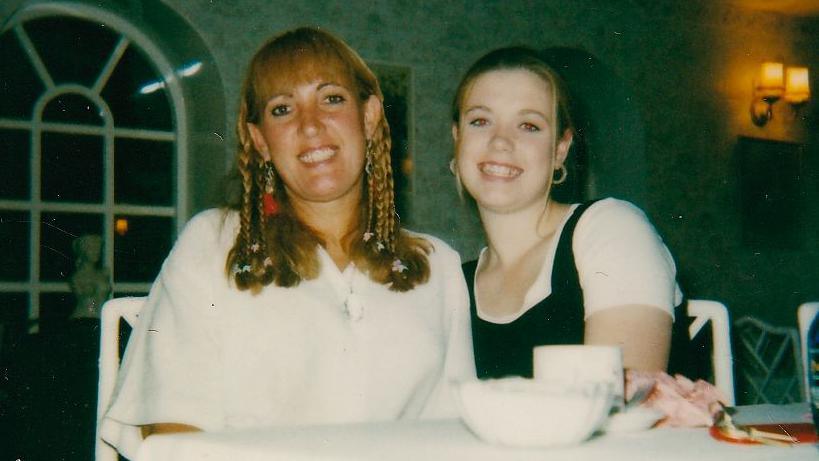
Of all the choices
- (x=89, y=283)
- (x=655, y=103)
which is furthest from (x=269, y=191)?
(x=655, y=103)

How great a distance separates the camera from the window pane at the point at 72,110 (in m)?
4.25

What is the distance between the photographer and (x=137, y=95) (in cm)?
448

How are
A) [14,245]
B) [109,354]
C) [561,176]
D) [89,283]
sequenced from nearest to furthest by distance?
[109,354] < [561,176] < [89,283] < [14,245]

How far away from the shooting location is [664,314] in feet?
4.67

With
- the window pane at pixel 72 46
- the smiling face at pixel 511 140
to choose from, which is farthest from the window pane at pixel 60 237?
the smiling face at pixel 511 140

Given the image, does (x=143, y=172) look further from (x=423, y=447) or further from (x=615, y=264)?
(x=423, y=447)

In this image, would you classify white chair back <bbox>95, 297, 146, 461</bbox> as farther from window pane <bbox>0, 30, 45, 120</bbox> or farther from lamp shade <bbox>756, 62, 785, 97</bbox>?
lamp shade <bbox>756, 62, 785, 97</bbox>

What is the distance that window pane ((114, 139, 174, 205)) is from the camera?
439 centimetres

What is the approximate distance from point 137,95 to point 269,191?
10.3ft

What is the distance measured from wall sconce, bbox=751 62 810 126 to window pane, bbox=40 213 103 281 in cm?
468

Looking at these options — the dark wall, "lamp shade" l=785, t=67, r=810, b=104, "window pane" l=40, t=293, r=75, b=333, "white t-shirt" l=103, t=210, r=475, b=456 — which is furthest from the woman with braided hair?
"lamp shade" l=785, t=67, r=810, b=104

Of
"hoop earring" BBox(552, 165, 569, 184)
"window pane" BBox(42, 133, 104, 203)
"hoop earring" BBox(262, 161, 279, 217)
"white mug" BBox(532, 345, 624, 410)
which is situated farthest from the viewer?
"window pane" BBox(42, 133, 104, 203)

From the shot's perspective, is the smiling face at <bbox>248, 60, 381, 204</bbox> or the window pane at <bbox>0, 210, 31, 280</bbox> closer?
the smiling face at <bbox>248, 60, 381, 204</bbox>

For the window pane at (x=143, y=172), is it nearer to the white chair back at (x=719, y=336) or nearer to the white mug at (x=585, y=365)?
the white chair back at (x=719, y=336)
